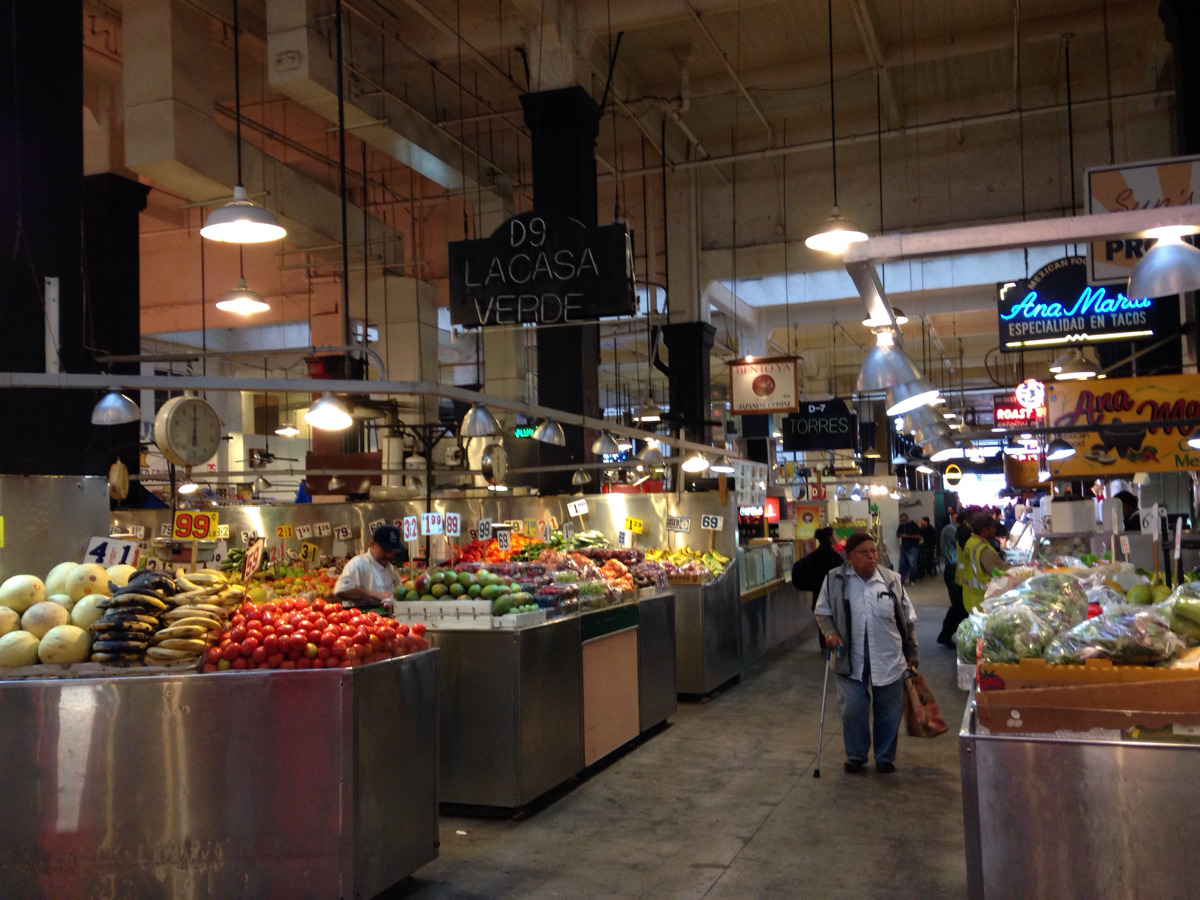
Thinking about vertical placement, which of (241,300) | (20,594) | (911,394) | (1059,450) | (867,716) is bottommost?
(867,716)

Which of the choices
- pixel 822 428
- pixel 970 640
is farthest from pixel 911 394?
pixel 822 428

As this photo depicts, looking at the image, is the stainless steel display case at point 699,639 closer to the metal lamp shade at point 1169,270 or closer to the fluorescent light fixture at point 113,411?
the fluorescent light fixture at point 113,411

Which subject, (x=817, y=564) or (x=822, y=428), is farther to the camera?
(x=822, y=428)

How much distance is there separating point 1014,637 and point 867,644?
3.39 m

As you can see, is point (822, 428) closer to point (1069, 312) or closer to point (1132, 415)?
point (1069, 312)

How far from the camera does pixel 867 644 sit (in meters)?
7.36

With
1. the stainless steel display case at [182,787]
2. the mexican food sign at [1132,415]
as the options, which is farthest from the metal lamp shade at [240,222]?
the mexican food sign at [1132,415]

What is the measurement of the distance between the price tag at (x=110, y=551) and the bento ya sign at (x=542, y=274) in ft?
9.20

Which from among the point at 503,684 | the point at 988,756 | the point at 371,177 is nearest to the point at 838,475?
the point at 371,177

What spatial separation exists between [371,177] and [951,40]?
8220 mm

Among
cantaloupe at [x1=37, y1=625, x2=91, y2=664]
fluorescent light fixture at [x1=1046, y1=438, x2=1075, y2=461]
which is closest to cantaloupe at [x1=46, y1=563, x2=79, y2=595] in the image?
cantaloupe at [x1=37, y1=625, x2=91, y2=664]

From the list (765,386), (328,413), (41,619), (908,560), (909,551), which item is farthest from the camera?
(909,551)

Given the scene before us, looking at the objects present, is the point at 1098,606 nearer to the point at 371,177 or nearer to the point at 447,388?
the point at 447,388

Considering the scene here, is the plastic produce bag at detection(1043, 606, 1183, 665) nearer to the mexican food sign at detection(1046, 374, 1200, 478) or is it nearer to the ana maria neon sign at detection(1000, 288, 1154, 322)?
the mexican food sign at detection(1046, 374, 1200, 478)
